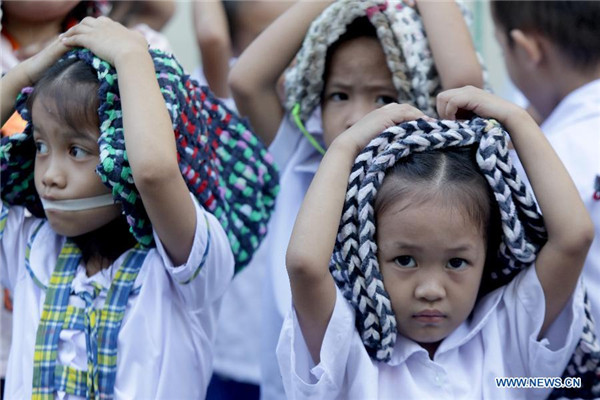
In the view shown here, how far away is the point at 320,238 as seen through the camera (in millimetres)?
1896

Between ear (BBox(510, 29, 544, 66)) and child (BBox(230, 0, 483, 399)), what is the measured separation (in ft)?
1.37

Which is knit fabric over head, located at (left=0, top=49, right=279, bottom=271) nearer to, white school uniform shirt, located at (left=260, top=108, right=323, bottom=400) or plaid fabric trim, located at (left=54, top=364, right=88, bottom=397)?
white school uniform shirt, located at (left=260, top=108, right=323, bottom=400)

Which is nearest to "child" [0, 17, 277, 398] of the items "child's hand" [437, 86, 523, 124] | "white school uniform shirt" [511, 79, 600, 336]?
"child's hand" [437, 86, 523, 124]

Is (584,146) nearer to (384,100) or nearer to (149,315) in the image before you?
(384,100)

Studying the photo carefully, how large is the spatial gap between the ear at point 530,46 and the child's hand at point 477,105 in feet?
2.60

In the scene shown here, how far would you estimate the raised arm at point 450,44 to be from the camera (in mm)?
2377

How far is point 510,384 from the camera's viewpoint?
80.0 inches

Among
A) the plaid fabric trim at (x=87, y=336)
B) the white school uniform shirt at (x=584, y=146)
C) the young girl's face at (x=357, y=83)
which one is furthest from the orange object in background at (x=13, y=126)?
the white school uniform shirt at (x=584, y=146)

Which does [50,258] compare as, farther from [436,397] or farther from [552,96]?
[552,96]

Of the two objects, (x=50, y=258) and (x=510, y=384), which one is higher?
A: (x=50, y=258)

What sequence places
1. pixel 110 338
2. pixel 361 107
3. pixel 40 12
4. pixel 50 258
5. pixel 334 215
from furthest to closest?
pixel 40 12, pixel 361 107, pixel 50 258, pixel 110 338, pixel 334 215

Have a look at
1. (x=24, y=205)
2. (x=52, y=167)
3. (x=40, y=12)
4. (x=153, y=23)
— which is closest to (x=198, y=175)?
(x=52, y=167)

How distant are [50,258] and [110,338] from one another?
0.30 m

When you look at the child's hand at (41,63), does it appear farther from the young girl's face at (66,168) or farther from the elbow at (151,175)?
the elbow at (151,175)
